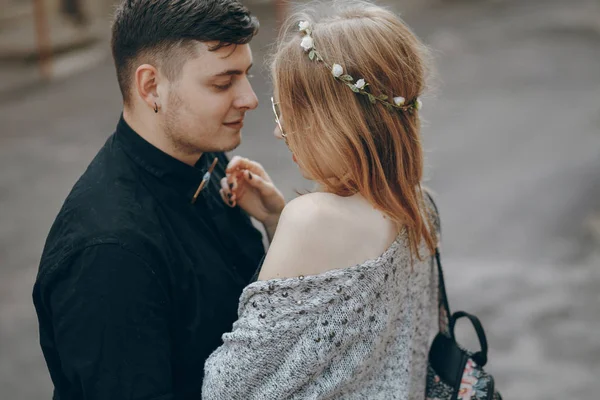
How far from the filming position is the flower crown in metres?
1.92

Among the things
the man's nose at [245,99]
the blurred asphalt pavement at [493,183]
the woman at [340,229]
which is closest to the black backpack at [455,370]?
the woman at [340,229]

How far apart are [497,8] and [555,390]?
1142cm

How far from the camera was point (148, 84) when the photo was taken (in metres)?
2.30

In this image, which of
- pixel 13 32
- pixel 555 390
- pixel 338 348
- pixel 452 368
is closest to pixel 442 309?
pixel 452 368

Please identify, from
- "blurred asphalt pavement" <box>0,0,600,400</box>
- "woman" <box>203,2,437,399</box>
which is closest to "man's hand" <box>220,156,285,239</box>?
"blurred asphalt pavement" <box>0,0,600,400</box>

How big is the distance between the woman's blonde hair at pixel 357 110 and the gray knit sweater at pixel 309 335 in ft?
0.57

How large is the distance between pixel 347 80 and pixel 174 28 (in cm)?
62

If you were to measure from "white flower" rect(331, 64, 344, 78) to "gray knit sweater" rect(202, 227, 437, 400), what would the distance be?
1.48 feet

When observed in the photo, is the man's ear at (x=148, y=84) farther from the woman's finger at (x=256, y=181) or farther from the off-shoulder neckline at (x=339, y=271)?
the off-shoulder neckline at (x=339, y=271)

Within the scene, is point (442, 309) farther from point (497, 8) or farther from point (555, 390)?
point (497, 8)

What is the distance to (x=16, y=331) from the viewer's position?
4.82 meters

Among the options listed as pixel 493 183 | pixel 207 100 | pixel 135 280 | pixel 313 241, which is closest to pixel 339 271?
pixel 313 241

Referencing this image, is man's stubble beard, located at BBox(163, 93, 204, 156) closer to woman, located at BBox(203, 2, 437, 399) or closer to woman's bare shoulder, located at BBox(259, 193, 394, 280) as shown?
woman, located at BBox(203, 2, 437, 399)

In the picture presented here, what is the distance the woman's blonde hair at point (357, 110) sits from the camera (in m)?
1.95
